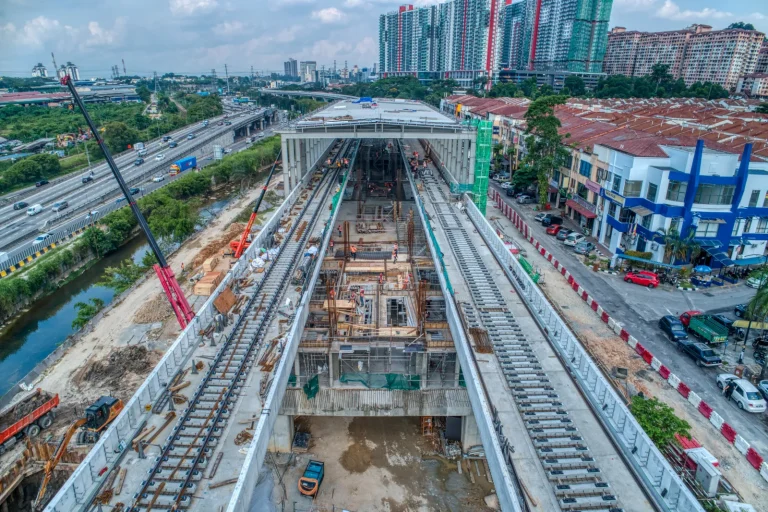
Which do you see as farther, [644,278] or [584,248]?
[584,248]

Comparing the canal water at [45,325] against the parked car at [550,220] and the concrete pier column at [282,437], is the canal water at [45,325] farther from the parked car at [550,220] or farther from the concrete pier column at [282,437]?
the parked car at [550,220]

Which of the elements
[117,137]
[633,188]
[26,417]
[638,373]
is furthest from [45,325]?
[117,137]

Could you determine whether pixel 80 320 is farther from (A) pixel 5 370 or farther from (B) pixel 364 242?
(B) pixel 364 242

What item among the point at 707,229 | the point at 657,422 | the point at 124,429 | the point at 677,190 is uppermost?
the point at 677,190

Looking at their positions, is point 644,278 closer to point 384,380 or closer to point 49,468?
point 384,380

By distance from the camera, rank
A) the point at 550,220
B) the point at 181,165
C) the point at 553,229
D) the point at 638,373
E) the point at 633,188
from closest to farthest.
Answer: the point at 638,373
the point at 633,188
the point at 553,229
the point at 550,220
the point at 181,165

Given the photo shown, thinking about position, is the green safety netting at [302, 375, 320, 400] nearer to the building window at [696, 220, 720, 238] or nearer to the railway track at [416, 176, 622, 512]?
the railway track at [416, 176, 622, 512]

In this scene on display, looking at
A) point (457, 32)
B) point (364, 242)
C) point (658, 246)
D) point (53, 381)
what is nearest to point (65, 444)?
point (53, 381)
